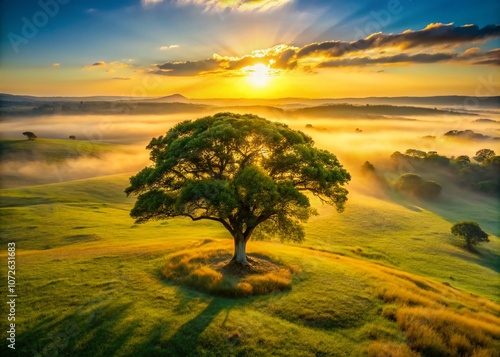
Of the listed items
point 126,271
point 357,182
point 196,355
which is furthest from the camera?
point 357,182

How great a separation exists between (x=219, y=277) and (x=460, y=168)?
161806 mm

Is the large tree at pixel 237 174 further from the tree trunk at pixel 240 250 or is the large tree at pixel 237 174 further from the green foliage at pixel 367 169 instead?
the green foliage at pixel 367 169

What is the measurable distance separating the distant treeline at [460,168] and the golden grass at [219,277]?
142086 millimetres

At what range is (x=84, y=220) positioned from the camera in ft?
212

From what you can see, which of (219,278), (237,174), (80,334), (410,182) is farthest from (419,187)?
(80,334)

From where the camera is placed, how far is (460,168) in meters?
153

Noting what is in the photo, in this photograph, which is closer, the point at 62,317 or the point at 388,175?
the point at 62,317

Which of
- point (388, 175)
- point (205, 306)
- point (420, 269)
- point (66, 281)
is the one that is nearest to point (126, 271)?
point (66, 281)

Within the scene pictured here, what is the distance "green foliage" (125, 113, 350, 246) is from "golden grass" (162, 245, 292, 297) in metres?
4.13

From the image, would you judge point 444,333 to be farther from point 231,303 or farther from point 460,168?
point 460,168

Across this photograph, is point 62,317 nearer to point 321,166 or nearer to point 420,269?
point 321,166

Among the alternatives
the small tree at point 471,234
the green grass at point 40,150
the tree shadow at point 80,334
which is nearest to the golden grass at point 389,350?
the tree shadow at point 80,334

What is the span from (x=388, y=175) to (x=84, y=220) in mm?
128381

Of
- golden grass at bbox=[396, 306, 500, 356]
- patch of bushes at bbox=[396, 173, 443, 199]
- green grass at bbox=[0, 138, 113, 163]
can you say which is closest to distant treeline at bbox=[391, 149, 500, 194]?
patch of bushes at bbox=[396, 173, 443, 199]
